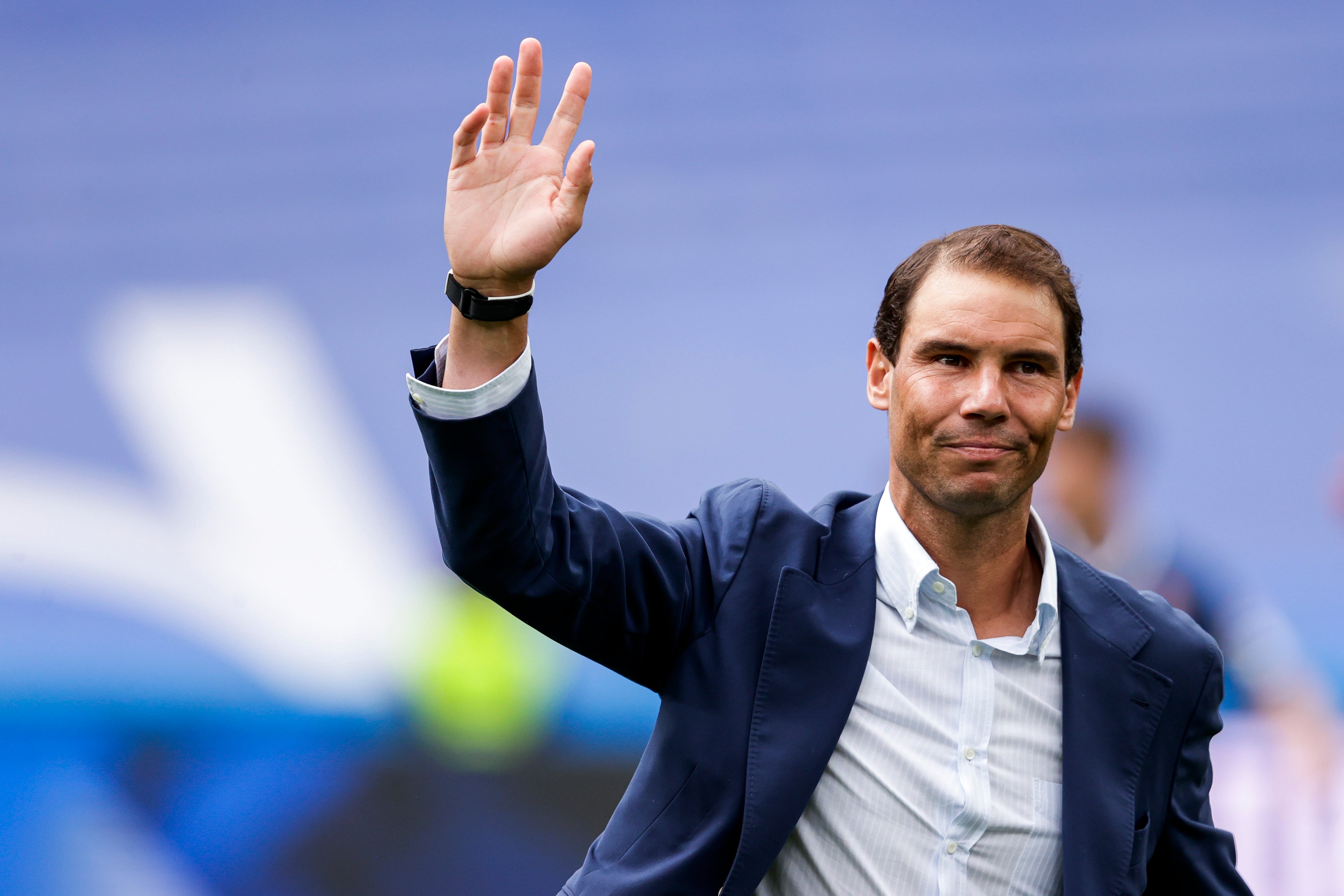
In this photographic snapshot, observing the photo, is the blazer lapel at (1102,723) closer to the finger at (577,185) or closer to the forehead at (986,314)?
the forehead at (986,314)

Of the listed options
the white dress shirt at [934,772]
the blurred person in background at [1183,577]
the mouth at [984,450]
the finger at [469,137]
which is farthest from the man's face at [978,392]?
the blurred person in background at [1183,577]

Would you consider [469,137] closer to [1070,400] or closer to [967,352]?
[967,352]

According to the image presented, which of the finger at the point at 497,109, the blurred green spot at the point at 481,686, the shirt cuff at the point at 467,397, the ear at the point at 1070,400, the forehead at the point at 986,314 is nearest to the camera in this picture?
the shirt cuff at the point at 467,397

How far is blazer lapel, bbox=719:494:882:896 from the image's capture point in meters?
1.52

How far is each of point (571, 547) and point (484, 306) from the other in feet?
0.98

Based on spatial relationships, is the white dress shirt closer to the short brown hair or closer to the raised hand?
the short brown hair

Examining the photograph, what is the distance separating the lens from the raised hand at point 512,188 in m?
1.42

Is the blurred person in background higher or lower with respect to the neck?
lower

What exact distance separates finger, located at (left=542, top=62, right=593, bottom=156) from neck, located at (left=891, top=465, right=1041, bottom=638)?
668 millimetres

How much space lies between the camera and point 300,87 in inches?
174

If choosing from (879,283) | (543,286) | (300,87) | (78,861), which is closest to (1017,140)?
(879,283)

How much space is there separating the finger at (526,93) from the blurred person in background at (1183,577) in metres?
2.71

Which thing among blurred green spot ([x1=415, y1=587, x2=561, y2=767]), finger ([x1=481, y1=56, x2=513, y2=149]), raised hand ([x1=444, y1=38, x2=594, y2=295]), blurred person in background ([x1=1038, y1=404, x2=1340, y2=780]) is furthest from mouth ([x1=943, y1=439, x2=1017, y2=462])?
blurred green spot ([x1=415, y1=587, x2=561, y2=767])

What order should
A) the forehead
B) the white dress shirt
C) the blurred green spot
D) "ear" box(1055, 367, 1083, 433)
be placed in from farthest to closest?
the blurred green spot < "ear" box(1055, 367, 1083, 433) < the forehead < the white dress shirt
